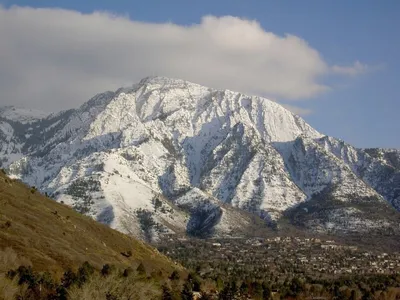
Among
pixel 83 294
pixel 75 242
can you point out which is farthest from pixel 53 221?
pixel 83 294

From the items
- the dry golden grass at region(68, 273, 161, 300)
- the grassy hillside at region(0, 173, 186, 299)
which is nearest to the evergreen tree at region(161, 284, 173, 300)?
the grassy hillside at region(0, 173, 186, 299)

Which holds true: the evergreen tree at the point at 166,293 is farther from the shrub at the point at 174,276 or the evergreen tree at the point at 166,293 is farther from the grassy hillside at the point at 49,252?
the shrub at the point at 174,276

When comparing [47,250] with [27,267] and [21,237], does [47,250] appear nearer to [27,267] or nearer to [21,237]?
[21,237]

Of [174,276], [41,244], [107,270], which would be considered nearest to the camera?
[107,270]

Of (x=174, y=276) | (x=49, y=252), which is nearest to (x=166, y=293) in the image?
(x=49, y=252)

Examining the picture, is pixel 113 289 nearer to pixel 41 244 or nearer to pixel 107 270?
pixel 107 270

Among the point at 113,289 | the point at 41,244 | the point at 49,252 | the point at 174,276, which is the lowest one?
the point at 49,252

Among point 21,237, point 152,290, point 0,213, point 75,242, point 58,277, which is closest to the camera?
point 152,290

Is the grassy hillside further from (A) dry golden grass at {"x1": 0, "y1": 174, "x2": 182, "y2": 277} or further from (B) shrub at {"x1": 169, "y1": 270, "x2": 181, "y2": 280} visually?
(B) shrub at {"x1": 169, "y1": 270, "x2": 181, "y2": 280}

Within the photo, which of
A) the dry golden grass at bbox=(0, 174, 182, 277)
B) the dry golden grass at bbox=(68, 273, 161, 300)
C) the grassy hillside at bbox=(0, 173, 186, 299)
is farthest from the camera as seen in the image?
the dry golden grass at bbox=(0, 174, 182, 277)

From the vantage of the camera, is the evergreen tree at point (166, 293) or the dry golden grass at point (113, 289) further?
the evergreen tree at point (166, 293)

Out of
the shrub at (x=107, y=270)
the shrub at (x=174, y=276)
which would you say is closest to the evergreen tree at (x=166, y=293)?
the shrub at (x=107, y=270)
